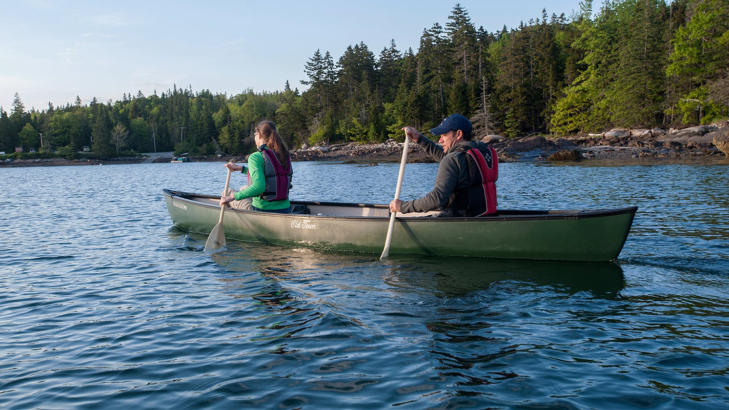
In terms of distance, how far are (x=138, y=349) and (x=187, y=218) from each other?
659 centimetres

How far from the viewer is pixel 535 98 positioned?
59.8m

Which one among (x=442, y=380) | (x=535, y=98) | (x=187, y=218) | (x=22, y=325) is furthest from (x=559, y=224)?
(x=535, y=98)

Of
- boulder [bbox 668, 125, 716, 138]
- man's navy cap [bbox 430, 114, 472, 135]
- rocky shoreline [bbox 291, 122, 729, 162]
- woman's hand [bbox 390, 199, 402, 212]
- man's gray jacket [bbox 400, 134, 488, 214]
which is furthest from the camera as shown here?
boulder [bbox 668, 125, 716, 138]

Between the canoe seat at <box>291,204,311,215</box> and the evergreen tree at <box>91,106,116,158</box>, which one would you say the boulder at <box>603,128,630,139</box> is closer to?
the canoe seat at <box>291,204,311,215</box>

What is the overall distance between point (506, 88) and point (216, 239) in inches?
2180

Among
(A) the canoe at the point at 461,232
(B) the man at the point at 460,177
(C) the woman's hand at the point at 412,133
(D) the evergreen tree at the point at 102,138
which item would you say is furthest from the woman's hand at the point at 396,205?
(D) the evergreen tree at the point at 102,138

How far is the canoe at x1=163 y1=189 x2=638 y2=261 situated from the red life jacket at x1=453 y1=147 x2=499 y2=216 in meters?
0.22

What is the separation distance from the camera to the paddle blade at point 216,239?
31.2ft

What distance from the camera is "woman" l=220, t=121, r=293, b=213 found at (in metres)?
8.56

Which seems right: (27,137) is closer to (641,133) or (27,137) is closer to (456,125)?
(641,133)

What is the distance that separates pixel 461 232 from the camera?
24.7 feet

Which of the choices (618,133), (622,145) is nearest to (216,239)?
(622,145)

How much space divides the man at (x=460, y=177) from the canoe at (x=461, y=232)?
25 centimetres

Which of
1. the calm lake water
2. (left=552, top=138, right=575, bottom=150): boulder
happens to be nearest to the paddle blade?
the calm lake water
